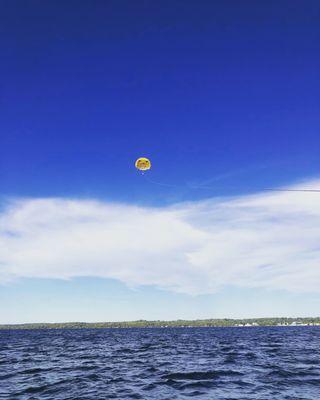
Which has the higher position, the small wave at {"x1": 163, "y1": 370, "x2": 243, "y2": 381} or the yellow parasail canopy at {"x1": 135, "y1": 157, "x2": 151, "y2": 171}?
the yellow parasail canopy at {"x1": 135, "y1": 157, "x2": 151, "y2": 171}

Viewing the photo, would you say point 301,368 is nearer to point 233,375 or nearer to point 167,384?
point 233,375

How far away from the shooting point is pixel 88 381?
2633 centimetres

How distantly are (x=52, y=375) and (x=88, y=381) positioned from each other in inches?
174

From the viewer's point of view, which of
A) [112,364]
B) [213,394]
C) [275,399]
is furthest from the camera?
[112,364]

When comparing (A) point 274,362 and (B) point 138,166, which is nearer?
(B) point 138,166

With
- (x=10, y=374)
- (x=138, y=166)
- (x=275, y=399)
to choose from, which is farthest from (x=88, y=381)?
(x=138, y=166)

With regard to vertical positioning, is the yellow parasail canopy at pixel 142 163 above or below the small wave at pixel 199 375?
above

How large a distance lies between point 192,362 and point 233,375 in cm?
968

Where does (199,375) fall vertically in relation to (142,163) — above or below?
below

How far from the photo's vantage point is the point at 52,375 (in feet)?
96.7

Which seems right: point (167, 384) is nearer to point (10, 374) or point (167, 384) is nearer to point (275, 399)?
point (275, 399)

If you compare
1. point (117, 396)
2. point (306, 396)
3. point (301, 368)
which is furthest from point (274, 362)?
point (117, 396)

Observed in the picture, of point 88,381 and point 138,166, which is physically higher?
point 138,166

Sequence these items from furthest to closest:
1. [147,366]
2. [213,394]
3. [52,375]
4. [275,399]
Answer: [147,366] → [52,375] → [213,394] → [275,399]
